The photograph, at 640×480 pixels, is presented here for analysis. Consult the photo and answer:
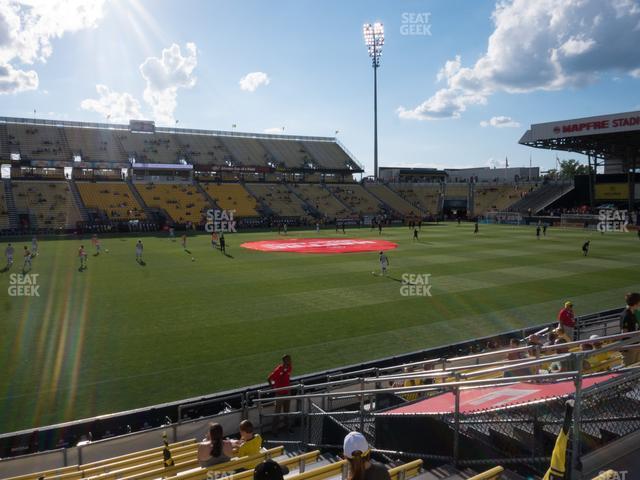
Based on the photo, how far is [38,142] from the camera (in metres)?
63.2

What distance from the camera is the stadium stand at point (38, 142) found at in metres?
60.9

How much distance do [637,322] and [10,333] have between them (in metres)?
17.1

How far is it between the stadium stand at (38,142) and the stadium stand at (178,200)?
1102 cm

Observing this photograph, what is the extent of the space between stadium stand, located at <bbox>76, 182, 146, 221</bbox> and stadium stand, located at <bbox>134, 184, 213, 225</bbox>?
81.9 inches

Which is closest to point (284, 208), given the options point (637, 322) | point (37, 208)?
point (37, 208)

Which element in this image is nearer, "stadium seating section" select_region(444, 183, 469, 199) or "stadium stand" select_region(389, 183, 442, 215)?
"stadium stand" select_region(389, 183, 442, 215)

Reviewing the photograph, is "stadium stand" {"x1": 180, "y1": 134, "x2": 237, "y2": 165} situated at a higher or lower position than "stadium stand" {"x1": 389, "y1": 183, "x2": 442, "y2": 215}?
higher

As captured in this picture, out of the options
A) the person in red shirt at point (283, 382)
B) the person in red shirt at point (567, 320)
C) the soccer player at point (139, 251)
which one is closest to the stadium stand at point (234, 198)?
the soccer player at point (139, 251)

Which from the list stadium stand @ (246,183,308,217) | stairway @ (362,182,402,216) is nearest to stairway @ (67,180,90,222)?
stadium stand @ (246,183,308,217)

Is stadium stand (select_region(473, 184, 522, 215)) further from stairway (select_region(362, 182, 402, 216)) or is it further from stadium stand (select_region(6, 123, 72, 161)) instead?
stadium stand (select_region(6, 123, 72, 161))

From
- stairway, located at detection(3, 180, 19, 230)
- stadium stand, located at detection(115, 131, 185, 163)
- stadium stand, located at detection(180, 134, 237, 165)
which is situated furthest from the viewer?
stadium stand, located at detection(180, 134, 237, 165)

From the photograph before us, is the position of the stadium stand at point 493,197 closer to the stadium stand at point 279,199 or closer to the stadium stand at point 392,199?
the stadium stand at point 392,199

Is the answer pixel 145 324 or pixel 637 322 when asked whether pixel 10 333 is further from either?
pixel 637 322

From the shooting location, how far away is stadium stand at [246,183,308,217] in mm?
69125
